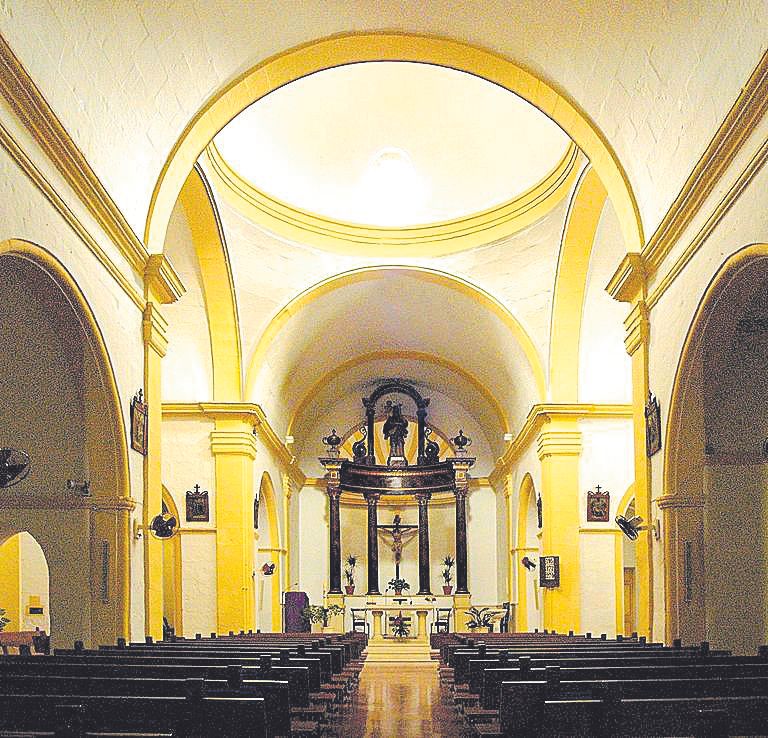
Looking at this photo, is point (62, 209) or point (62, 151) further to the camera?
point (62, 209)

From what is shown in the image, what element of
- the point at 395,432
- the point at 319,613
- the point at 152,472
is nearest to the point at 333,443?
the point at 395,432

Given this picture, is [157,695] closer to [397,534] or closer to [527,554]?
[527,554]

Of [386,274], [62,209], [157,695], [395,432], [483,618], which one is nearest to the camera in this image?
[157,695]

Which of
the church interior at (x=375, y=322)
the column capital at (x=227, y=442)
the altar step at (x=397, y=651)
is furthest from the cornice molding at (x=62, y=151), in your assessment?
the altar step at (x=397, y=651)

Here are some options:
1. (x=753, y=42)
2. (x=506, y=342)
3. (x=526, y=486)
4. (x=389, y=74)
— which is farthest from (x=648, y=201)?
(x=526, y=486)

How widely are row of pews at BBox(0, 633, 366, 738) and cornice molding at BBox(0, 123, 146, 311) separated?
3326 millimetres

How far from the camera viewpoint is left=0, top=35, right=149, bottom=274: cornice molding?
6898mm

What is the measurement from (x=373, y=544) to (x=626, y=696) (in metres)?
21.5

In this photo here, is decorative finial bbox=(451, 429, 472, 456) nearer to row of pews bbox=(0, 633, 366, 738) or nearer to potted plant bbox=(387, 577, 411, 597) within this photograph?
potted plant bbox=(387, 577, 411, 597)

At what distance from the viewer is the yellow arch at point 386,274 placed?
699 inches

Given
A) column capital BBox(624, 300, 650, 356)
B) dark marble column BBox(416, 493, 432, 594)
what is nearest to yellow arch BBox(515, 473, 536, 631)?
dark marble column BBox(416, 493, 432, 594)

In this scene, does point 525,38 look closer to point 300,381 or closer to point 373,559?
point 300,381

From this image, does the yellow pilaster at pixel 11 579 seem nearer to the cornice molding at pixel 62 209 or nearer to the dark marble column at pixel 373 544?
the cornice molding at pixel 62 209

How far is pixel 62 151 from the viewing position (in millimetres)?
8070
